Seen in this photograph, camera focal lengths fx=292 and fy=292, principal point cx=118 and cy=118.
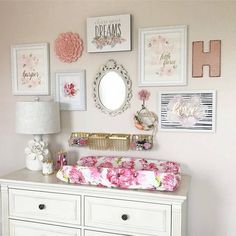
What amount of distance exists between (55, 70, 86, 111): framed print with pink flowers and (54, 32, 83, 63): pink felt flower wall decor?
12cm

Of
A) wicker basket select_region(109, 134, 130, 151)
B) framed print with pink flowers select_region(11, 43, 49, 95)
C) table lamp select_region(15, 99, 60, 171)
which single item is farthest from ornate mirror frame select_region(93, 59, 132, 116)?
framed print with pink flowers select_region(11, 43, 49, 95)

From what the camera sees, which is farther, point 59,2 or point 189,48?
point 59,2

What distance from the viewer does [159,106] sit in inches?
82.1

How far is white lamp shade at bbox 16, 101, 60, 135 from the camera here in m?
2.00

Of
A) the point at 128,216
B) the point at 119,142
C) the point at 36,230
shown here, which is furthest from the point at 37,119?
the point at 128,216

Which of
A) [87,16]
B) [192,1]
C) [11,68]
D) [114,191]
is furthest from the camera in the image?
[11,68]

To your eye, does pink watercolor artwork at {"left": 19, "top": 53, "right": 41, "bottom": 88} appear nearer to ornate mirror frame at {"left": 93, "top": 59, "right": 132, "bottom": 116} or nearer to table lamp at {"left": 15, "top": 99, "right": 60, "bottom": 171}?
table lamp at {"left": 15, "top": 99, "right": 60, "bottom": 171}

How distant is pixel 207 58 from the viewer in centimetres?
197

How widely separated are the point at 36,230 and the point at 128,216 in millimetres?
623

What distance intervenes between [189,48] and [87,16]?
0.80 meters

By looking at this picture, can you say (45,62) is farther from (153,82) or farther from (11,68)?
(153,82)

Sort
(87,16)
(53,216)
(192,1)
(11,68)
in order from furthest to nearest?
(11,68) → (87,16) → (192,1) → (53,216)

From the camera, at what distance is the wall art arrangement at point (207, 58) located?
6.38 feet

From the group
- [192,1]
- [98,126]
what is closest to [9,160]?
[98,126]
